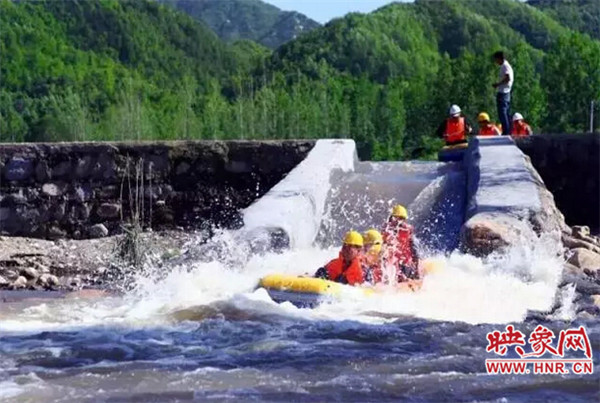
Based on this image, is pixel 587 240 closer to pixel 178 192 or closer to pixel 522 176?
pixel 522 176

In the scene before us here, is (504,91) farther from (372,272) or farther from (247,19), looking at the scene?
(247,19)

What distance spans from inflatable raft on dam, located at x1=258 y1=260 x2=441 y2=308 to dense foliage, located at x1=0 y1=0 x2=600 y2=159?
11.4 m

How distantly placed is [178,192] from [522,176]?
15.5ft

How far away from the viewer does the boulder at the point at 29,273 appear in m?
11.0

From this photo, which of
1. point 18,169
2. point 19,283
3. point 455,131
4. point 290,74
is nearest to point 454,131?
point 455,131

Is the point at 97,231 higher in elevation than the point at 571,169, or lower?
lower

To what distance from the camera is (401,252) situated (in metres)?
9.02

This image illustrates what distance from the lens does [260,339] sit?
291 inches

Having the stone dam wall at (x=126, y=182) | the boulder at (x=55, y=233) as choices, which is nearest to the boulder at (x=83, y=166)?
the stone dam wall at (x=126, y=182)

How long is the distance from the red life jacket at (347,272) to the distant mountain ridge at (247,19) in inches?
4776

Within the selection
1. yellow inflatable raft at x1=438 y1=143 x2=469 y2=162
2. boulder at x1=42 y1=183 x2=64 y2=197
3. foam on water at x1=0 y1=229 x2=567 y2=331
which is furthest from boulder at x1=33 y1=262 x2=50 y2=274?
yellow inflatable raft at x1=438 y1=143 x2=469 y2=162

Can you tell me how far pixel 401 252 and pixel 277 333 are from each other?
1.84m

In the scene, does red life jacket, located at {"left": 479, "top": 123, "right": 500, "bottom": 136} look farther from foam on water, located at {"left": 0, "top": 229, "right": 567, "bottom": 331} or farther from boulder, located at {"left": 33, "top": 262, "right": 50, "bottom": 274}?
boulder, located at {"left": 33, "top": 262, "right": 50, "bottom": 274}

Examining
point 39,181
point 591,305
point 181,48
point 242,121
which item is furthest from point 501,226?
point 181,48
